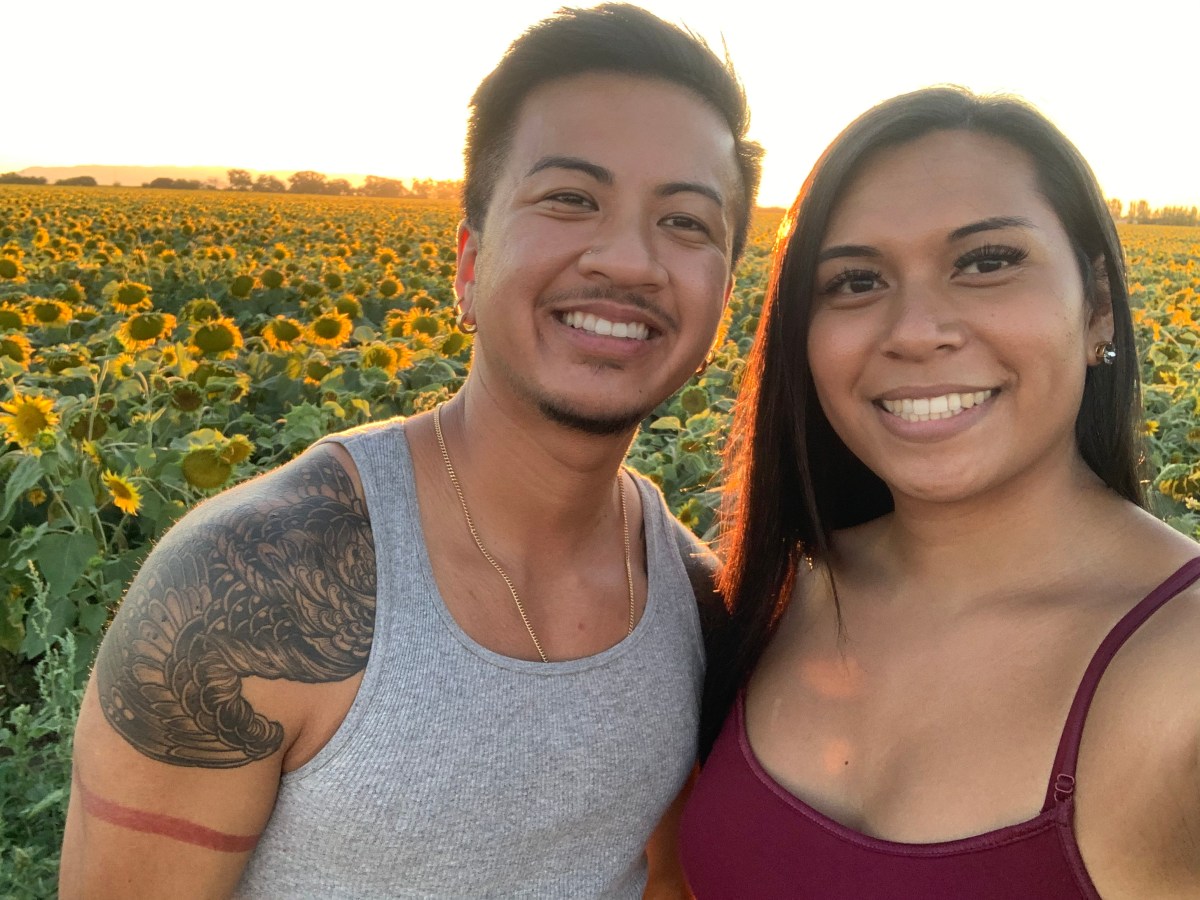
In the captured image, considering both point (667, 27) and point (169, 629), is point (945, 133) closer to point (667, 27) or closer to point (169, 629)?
point (667, 27)

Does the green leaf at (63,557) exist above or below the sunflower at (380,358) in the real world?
below

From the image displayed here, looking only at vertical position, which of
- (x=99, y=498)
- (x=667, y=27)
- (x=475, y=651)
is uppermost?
(x=667, y=27)

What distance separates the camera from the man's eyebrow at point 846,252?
2146mm

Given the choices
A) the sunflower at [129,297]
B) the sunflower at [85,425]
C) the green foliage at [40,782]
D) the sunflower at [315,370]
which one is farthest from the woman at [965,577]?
the sunflower at [129,297]

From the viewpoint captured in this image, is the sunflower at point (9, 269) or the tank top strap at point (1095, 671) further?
the sunflower at point (9, 269)

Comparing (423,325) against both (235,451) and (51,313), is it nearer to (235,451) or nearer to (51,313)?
(51,313)

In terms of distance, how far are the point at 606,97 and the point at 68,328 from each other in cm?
549

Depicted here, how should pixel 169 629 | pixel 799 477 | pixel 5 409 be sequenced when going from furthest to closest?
1. pixel 5 409
2. pixel 799 477
3. pixel 169 629

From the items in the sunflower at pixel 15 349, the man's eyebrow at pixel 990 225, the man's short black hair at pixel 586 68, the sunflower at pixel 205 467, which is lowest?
the sunflower at pixel 205 467

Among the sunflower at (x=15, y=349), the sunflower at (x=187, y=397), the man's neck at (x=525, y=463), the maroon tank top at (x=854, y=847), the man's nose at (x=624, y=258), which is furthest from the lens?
the sunflower at (x=15, y=349)

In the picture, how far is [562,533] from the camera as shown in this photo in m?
2.45

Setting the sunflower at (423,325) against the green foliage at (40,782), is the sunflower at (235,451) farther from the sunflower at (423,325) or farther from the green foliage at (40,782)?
the sunflower at (423,325)

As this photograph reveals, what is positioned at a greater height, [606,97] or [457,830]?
[606,97]

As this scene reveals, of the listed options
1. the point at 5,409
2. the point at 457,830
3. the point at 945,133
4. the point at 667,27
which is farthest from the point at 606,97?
the point at 5,409
